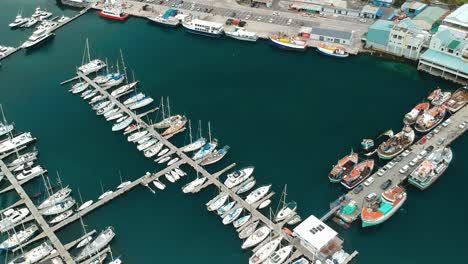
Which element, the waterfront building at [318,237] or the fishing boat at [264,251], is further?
the fishing boat at [264,251]

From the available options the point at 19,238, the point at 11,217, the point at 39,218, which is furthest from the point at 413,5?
the point at 19,238

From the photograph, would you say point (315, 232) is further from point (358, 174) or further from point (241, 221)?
point (358, 174)

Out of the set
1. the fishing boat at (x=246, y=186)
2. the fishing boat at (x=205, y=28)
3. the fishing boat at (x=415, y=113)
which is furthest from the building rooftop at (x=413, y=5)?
the fishing boat at (x=246, y=186)

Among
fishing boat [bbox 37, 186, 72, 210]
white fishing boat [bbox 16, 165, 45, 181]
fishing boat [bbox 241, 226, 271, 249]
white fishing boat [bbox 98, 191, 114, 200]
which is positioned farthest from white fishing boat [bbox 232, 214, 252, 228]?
white fishing boat [bbox 16, 165, 45, 181]

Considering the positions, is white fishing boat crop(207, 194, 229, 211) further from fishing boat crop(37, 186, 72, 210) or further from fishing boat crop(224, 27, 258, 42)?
fishing boat crop(224, 27, 258, 42)

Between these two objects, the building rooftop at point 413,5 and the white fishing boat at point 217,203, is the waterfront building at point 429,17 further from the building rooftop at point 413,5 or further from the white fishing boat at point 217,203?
the white fishing boat at point 217,203

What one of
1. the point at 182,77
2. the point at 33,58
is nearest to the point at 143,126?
the point at 182,77
